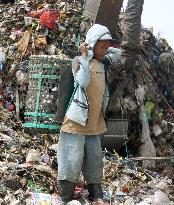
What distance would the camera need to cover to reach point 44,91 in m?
6.80

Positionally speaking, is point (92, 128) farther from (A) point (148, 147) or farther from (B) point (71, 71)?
(A) point (148, 147)

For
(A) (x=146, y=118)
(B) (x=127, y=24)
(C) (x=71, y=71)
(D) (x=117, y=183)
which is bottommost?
(D) (x=117, y=183)

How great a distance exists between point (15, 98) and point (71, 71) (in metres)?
3.37

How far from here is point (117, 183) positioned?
5.72 m

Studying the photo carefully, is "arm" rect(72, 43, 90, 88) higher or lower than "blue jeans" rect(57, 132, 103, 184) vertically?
higher

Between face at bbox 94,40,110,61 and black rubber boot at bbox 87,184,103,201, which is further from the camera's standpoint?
black rubber boot at bbox 87,184,103,201

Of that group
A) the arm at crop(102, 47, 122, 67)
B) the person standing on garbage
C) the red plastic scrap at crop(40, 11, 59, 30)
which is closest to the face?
the person standing on garbage

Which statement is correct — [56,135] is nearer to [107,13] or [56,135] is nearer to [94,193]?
[94,193]

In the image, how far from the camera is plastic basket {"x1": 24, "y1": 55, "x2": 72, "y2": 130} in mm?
6676

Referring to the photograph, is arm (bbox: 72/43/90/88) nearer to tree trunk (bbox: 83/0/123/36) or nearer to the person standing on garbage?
the person standing on garbage

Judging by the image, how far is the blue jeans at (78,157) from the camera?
453cm

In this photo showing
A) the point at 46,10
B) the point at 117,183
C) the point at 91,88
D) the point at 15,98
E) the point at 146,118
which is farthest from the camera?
the point at 46,10

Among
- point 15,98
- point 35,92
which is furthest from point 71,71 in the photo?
point 15,98

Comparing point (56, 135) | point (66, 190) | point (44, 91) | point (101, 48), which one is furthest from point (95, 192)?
point (44, 91)
